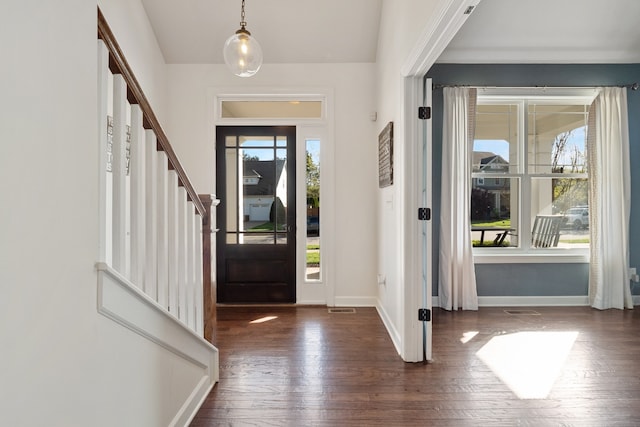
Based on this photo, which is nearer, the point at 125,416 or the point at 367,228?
the point at 125,416

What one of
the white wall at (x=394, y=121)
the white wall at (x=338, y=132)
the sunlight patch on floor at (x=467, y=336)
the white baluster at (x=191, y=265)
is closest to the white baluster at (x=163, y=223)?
the white baluster at (x=191, y=265)

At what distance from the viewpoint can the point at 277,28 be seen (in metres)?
4.10

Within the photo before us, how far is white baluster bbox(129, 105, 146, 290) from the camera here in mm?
1514

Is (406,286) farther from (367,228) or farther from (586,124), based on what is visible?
(586,124)

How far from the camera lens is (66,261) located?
1084mm

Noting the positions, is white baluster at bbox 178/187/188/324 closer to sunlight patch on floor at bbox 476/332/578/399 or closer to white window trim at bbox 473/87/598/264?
sunlight patch on floor at bbox 476/332/578/399

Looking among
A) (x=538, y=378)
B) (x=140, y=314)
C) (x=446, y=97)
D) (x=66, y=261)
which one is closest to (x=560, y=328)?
(x=538, y=378)

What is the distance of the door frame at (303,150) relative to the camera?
442cm

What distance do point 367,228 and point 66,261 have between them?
3551mm

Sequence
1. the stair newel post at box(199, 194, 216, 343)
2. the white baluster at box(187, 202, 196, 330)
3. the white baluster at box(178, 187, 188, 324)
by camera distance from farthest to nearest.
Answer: the stair newel post at box(199, 194, 216, 343), the white baluster at box(187, 202, 196, 330), the white baluster at box(178, 187, 188, 324)

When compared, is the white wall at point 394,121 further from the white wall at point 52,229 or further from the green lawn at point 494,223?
the white wall at point 52,229

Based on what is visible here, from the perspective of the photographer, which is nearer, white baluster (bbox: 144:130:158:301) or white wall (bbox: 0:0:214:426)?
white wall (bbox: 0:0:214:426)

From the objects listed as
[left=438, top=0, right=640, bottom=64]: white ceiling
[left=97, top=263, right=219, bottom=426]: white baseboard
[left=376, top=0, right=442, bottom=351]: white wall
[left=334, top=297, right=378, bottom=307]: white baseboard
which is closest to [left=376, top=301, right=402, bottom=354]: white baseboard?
[left=376, top=0, right=442, bottom=351]: white wall

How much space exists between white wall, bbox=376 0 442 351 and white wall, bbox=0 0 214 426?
75.3 inches
